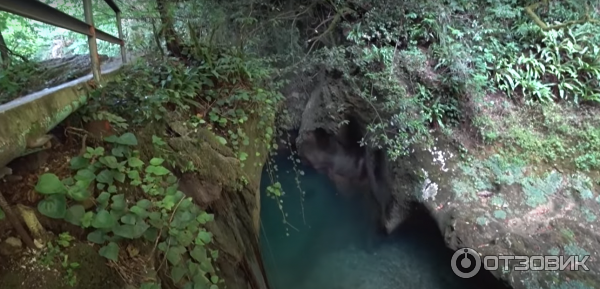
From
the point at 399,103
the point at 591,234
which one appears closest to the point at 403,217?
the point at 399,103

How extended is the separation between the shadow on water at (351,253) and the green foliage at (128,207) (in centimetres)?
282

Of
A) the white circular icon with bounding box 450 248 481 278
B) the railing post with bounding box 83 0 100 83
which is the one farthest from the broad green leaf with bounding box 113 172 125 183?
the white circular icon with bounding box 450 248 481 278

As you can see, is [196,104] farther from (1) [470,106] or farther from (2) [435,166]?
(1) [470,106]

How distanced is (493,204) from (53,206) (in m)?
4.82

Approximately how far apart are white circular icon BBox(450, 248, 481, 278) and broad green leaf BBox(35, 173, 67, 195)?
4414 millimetres

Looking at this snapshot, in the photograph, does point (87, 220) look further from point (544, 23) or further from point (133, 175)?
point (544, 23)

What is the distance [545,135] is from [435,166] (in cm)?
164

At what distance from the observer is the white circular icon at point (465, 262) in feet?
14.7

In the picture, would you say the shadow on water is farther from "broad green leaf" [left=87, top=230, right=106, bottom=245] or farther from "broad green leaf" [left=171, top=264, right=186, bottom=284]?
"broad green leaf" [left=87, top=230, right=106, bottom=245]

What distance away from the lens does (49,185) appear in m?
1.35

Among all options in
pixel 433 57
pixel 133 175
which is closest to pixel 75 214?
pixel 133 175

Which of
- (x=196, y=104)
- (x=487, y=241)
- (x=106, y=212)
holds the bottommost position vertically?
(x=487, y=241)

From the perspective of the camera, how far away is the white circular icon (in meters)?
4.48

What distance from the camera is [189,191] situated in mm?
2330
